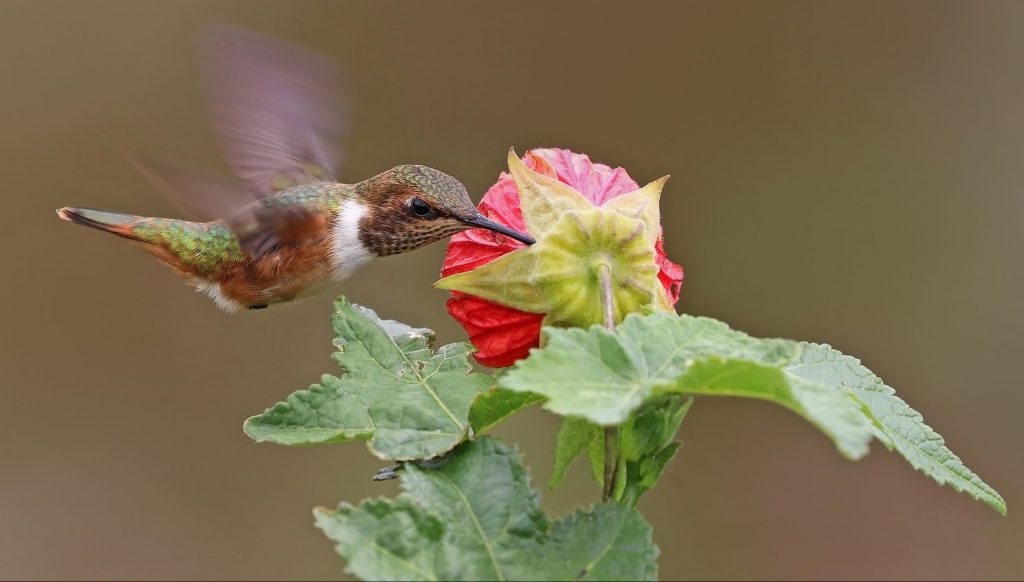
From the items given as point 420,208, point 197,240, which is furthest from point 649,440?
point 197,240

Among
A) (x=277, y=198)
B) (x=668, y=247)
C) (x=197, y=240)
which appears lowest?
(x=668, y=247)

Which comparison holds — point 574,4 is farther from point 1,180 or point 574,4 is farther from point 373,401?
point 373,401

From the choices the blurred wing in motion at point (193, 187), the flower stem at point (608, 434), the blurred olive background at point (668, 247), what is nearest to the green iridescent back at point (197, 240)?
the blurred wing in motion at point (193, 187)

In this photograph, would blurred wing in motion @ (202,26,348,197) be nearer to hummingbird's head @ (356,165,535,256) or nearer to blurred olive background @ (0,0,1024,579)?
hummingbird's head @ (356,165,535,256)

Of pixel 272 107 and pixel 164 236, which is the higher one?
pixel 272 107

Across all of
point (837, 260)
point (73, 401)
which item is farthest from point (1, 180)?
point (837, 260)

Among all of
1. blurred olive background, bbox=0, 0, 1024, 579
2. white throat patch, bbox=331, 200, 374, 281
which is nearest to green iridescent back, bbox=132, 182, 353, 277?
white throat patch, bbox=331, 200, 374, 281

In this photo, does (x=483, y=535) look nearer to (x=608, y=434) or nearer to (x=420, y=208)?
(x=608, y=434)
